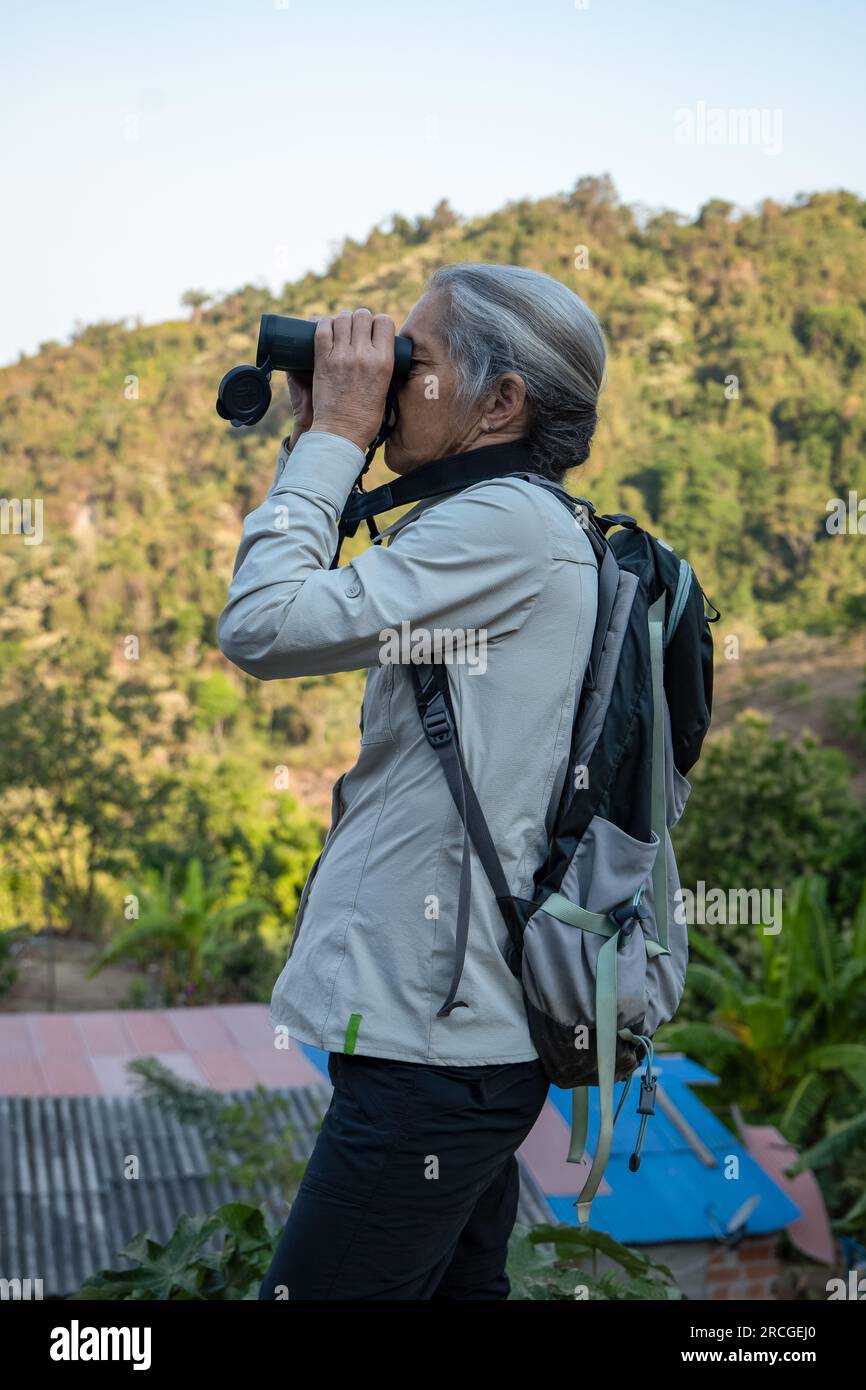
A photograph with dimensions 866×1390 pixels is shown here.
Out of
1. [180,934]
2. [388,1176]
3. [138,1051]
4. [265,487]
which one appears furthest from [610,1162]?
[265,487]

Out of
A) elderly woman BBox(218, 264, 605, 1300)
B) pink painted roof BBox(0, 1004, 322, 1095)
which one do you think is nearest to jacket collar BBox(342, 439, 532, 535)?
elderly woman BBox(218, 264, 605, 1300)

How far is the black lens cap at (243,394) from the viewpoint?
1737 millimetres

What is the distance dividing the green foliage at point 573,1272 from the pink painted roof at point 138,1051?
7002 millimetres

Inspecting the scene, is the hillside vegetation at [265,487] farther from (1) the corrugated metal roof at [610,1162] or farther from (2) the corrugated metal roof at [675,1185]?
(2) the corrugated metal roof at [675,1185]

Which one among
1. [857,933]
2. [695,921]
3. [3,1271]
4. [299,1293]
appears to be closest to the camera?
[299,1293]

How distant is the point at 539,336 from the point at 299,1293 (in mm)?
1176

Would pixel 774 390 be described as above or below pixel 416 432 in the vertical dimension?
above

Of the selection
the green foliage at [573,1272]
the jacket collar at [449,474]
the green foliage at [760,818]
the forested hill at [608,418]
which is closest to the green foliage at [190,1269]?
the green foliage at [573,1272]

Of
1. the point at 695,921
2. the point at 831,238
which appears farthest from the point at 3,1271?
the point at 831,238

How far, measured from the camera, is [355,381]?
5.44ft

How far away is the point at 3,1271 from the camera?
5.99 metres

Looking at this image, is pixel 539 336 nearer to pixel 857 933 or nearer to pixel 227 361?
pixel 857 933

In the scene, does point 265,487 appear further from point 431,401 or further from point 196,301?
point 431,401

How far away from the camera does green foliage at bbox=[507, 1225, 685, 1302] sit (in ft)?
7.06
